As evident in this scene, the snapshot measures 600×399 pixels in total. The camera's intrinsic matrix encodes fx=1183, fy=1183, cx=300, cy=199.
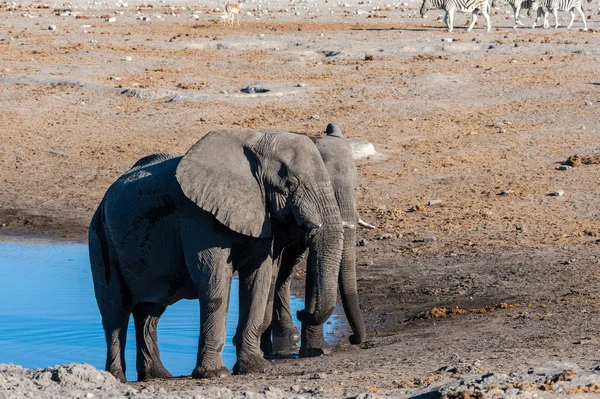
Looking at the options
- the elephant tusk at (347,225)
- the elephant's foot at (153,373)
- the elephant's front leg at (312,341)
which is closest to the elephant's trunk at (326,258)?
the elephant tusk at (347,225)

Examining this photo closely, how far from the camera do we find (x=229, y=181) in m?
7.37

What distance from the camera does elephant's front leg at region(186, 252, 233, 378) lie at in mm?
7359

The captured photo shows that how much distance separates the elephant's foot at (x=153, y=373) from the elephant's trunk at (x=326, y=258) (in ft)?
4.18

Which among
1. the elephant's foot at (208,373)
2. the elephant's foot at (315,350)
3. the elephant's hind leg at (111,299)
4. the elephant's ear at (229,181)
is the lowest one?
the elephant's foot at (315,350)

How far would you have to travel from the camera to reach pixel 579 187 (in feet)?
44.4

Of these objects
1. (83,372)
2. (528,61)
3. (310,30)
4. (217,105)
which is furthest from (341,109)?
(83,372)

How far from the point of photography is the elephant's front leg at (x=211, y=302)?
736cm

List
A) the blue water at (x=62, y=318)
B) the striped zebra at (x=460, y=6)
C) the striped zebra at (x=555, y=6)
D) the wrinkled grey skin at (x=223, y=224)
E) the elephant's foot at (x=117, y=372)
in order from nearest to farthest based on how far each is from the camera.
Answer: the wrinkled grey skin at (x=223, y=224), the elephant's foot at (x=117, y=372), the blue water at (x=62, y=318), the striped zebra at (x=460, y=6), the striped zebra at (x=555, y=6)

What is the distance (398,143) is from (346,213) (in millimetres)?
7815

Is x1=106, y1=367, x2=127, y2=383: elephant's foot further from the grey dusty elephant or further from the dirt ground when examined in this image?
the grey dusty elephant

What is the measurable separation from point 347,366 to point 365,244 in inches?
174

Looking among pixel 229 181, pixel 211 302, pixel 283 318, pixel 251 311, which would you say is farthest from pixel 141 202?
pixel 283 318

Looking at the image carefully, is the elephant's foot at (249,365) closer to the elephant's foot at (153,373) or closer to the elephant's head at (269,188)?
the elephant's head at (269,188)

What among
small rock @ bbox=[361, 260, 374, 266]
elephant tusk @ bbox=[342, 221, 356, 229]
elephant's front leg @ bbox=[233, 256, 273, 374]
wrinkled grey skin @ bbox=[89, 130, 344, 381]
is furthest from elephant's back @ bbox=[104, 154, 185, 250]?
small rock @ bbox=[361, 260, 374, 266]
